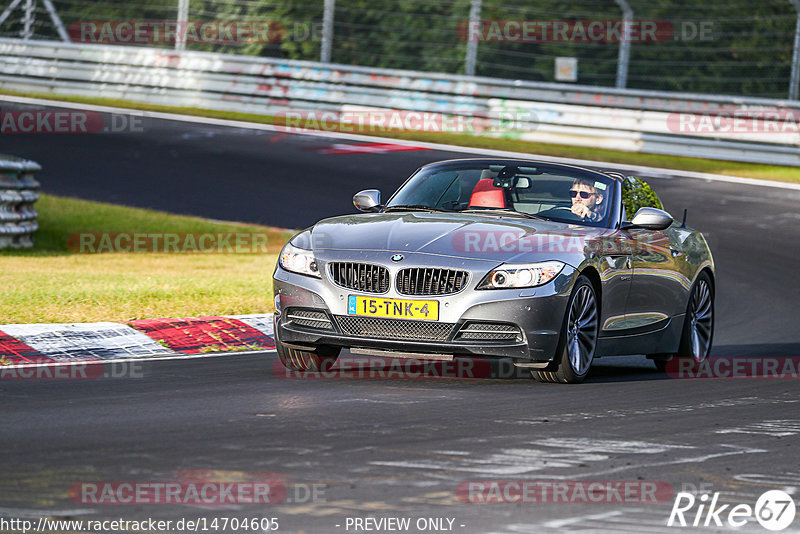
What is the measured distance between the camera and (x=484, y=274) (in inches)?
324

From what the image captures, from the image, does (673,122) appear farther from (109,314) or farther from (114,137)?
(109,314)

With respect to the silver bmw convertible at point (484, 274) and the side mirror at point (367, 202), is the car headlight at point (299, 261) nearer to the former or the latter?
the silver bmw convertible at point (484, 274)

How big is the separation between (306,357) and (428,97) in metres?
18.1

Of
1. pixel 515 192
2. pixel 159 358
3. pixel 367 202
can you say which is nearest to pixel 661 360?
pixel 515 192

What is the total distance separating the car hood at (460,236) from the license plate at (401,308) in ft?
1.03

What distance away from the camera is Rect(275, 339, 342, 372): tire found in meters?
8.95

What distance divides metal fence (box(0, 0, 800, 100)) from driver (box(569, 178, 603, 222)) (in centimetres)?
1508

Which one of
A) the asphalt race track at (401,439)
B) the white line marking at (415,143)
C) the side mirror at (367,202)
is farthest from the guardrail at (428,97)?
the side mirror at (367,202)

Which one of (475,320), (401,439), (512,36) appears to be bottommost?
(401,439)

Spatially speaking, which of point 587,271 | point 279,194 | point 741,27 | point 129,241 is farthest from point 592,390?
point 741,27

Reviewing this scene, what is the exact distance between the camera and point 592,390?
866 cm

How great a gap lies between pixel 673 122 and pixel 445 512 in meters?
20.7

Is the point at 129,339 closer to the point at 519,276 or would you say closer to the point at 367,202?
the point at 367,202

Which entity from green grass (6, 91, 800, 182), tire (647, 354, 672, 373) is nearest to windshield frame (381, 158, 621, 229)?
tire (647, 354, 672, 373)
